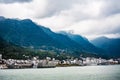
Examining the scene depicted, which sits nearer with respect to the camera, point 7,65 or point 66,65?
point 7,65

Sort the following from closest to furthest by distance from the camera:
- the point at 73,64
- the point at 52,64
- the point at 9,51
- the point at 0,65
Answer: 1. the point at 0,65
2. the point at 52,64
3. the point at 9,51
4. the point at 73,64

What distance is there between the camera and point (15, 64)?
15038cm

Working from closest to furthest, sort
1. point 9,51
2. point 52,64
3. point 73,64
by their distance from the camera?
1. point 52,64
2. point 9,51
3. point 73,64

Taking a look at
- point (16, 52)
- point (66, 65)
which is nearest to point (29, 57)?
point (16, 52)

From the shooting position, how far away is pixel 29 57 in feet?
607

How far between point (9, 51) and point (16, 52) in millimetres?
5518

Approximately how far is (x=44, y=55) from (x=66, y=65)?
1040 inches

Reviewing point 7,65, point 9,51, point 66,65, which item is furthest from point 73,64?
point 7,65

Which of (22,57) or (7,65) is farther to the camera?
(22,57)

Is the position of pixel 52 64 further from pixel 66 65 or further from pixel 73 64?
pixel 73 64

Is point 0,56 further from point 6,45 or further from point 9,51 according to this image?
point 6,45

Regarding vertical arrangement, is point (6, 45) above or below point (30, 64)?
above

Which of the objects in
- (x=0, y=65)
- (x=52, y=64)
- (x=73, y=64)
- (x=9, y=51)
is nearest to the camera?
(x=0, y=65)

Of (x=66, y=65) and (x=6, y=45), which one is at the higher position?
(x=6, y=45)
